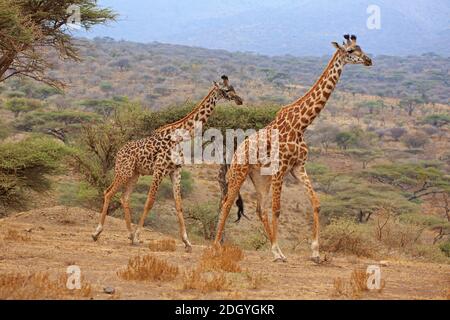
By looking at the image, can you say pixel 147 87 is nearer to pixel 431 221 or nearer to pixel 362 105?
pixel 362 105

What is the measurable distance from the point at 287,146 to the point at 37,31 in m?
5.97

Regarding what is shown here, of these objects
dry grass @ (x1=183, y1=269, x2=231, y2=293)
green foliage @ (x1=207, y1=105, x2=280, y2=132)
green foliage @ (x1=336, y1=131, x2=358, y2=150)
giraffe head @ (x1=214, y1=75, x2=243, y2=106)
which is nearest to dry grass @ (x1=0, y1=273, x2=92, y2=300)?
dry grass @ (x1=183, y1=269, x2=231, y2=293)

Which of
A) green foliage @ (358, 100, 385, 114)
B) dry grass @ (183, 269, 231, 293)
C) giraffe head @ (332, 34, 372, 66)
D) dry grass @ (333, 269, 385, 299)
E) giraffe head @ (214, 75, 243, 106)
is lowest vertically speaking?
green foliage @ (358, 100, 385, 114)

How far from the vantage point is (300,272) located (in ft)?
27.5

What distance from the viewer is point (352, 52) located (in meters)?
9.73

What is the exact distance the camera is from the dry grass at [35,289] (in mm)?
5773

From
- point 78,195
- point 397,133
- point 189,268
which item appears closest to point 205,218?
point 78,195

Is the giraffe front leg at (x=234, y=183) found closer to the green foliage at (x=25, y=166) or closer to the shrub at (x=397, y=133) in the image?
the green foliage at (x=25, y=166)


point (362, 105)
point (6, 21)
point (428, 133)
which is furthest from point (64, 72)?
Result: point (6, 21)

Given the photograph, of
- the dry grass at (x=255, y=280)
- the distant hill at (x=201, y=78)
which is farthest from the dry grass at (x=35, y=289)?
the distant hill at (x=201, y=78)

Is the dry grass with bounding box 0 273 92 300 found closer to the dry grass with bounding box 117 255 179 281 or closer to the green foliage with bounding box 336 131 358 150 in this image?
the dry grass with bounding box 117 255 179 281

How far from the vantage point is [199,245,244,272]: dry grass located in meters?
7.94

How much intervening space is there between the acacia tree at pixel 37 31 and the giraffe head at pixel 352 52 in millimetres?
5561

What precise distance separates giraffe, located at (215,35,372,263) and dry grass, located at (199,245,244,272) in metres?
0.68
